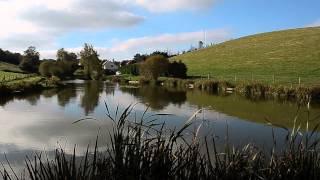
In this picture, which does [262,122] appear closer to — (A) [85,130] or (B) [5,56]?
(A) [85,130]

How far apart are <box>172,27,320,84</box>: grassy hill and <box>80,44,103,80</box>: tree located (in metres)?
17.4

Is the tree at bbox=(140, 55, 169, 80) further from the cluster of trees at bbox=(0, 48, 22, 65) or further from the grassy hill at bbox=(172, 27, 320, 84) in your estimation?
the cluster of trees at bbox=(0, 48, 22, 65)

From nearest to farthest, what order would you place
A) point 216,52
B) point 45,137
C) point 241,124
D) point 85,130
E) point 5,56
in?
point 45,137 → point 85,130 → point 241,124 → point 216,52 → point 5,56

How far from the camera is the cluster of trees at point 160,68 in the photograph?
7319 cm

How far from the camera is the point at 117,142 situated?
6.94 m

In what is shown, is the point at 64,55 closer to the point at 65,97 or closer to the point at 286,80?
the point at 286,80

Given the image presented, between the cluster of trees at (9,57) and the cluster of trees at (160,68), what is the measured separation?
A: 2876 inches

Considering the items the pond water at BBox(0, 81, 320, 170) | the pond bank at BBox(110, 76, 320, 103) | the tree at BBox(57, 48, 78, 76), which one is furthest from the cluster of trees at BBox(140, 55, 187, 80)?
the pond water at BBox(0, 81, 320, 170)

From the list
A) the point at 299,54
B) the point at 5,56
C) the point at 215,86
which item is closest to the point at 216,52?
the point at 299,54

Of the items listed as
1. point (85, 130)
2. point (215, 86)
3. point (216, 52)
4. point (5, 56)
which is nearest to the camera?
point (85, 130)

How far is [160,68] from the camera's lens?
73438mm

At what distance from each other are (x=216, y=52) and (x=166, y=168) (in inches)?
3498

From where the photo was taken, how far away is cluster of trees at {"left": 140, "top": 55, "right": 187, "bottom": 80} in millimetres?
73188

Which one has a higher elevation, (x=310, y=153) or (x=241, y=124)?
(x=310, y=153)
